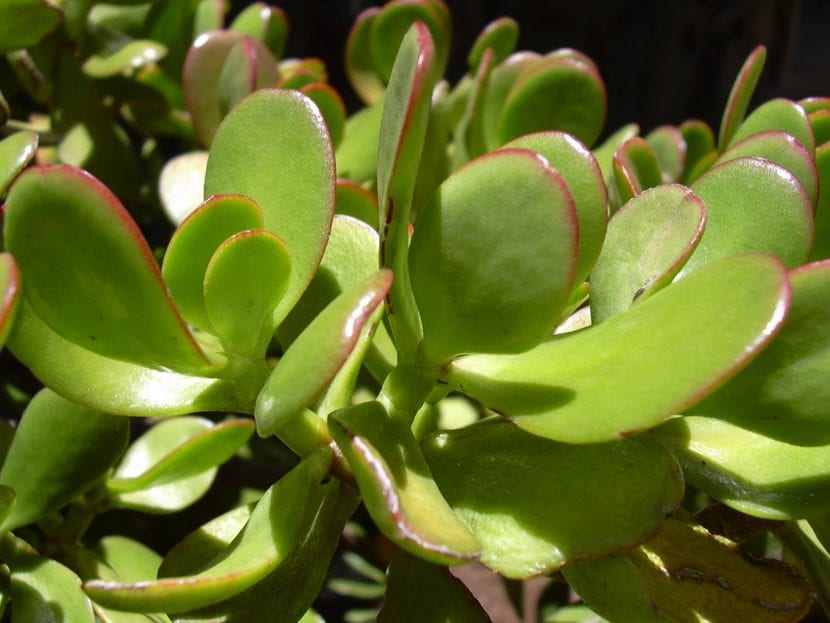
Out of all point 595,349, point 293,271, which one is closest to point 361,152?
point 293,271

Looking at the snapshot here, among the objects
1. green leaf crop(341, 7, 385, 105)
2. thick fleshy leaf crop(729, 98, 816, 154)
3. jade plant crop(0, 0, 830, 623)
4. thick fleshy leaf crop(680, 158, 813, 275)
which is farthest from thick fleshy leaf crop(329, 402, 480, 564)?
green leaf crop(341, 7, 385, 105)

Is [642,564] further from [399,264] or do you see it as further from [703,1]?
[703,1]

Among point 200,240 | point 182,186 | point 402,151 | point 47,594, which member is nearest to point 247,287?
point 200,240

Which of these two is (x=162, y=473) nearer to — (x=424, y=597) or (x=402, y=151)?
(x=424, y=597)

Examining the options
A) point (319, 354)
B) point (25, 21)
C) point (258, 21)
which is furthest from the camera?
point (258, 21)

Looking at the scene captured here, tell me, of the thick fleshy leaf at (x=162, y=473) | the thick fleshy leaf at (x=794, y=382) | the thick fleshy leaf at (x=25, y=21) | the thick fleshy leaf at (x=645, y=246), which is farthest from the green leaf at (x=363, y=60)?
the thick fleshy leaf at (x=794, y=382)

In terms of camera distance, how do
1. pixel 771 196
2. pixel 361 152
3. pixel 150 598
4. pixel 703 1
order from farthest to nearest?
1. pixel 703 1
2. pixel 361 152
3. pixel 771 196
4. pixel 150 598

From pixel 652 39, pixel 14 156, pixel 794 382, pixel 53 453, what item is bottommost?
pixel 652 39
